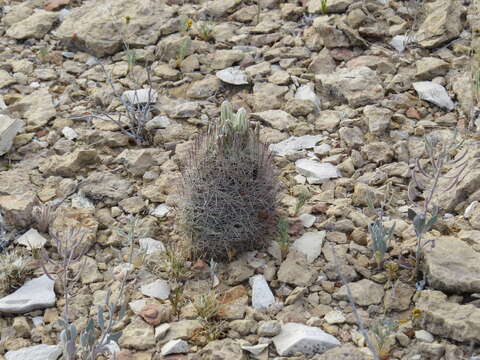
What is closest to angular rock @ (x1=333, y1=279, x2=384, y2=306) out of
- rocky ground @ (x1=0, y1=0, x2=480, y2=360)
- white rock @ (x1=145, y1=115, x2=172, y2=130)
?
rocky ground @ (x1=0, y1=0, x2=480, y2=360)

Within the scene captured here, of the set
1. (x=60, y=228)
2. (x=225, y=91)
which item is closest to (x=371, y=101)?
(x=225, y=91)

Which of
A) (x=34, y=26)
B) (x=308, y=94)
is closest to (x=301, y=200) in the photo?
(x=308, y=94)

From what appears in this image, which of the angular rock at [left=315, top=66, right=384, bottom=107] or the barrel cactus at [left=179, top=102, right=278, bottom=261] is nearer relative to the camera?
the barrel cactus at [left=179, top=102, right=278, bottom=261]

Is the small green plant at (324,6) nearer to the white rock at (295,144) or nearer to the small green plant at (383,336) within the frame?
the white rock at (295,144)

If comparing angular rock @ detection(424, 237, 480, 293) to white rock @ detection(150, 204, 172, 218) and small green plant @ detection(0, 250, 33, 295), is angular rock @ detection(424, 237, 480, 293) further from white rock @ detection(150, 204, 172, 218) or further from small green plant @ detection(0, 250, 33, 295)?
small green plant @ detection(0, 250, 33, 295)

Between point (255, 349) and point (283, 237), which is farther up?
point (283, 237)

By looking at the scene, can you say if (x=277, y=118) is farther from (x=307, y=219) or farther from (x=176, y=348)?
(x=176, y=348)
